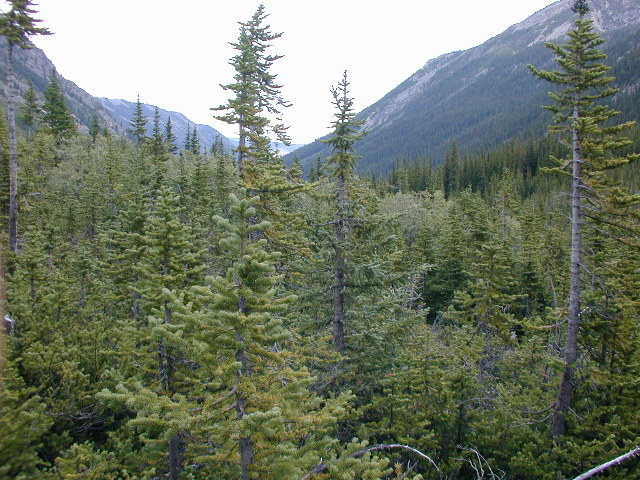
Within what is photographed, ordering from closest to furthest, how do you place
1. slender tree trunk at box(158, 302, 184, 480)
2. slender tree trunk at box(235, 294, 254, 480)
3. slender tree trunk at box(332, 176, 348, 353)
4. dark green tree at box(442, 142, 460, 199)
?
slender tree trunk at box(235, 294, 254, 480) < slender tree trunk at box(158, 302, 184, 480) < slender tree trunk at box(332, 176, 348, 353) < dark green tree at box(442, 142, 460, 199)

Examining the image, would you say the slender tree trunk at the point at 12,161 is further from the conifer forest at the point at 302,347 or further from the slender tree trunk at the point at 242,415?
the slender tree trunk at the point at 242,415

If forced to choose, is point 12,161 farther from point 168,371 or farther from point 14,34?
point 168,371

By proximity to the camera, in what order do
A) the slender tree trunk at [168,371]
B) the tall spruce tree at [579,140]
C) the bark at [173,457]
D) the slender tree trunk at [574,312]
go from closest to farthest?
the bark at [173,457] < the slender tree trunk at [168,371] < the tall spruce tree at [579,140] < the slender tree trunk at [574,312]

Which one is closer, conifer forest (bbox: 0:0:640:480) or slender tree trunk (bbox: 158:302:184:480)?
conifer forest (bbox: 0:0:640:480)

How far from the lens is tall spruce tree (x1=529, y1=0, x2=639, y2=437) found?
10531 millimetres

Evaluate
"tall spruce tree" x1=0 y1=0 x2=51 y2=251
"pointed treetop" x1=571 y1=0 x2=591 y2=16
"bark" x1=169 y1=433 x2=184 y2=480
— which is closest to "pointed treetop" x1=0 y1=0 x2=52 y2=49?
"tall spruce tree" x1=0 y1=0 x2=51 y2=251

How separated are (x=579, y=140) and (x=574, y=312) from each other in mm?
5141

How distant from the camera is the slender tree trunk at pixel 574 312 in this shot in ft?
35.4

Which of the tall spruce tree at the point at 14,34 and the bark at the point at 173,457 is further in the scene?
the tall spruce tree at the point at 14,34

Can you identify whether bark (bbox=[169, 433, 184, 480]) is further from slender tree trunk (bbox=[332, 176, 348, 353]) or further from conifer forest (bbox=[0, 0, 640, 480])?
slender tree trunk (bbox=[332, 176, 348, 353])

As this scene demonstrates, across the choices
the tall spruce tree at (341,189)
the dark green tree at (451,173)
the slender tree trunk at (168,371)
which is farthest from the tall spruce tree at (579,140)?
the dark green tree at (451,173)

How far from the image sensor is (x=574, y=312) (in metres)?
11.1

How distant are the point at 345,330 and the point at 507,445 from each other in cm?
560

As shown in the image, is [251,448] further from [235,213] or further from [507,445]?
[507,445]
